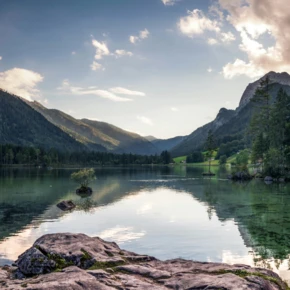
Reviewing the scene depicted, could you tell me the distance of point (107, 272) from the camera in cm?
1769

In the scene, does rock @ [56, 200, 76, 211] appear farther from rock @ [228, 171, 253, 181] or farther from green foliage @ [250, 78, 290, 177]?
rock @ [228, 171, 253, 181]

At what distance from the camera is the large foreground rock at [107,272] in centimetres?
1562

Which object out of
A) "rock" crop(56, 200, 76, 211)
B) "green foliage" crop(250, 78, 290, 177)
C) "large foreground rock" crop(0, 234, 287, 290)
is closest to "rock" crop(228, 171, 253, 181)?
"green foliage" crop(250, 78, 290, 177)

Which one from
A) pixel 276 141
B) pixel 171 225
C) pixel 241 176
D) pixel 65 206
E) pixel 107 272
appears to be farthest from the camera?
pixel 241 176

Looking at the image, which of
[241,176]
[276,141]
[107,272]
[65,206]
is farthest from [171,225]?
[276,141]

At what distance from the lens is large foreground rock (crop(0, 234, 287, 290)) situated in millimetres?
15617

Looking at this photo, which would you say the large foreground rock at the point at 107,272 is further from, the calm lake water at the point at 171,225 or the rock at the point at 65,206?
the rock at the point at 65,206

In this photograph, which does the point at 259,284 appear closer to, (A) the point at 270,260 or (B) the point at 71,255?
(B) the point at 71,255

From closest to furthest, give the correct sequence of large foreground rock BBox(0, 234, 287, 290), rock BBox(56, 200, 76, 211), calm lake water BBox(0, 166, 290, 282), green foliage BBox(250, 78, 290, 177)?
1. large foreground rock BBox(0, 234, 287, 290)
2. calm lake water BBox(0, 166, 290, 282)
3. rock BBox(56, 200, 76, 211)
4. green foliage BBox(250, 78, 290, 177)

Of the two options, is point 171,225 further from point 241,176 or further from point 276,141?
point 276,141

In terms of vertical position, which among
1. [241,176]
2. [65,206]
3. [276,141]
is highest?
[276,141]

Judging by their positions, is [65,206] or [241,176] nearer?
[65,206]

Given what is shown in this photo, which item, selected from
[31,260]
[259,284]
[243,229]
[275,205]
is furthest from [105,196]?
[259,284]

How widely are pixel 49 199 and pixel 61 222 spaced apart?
27944mm
